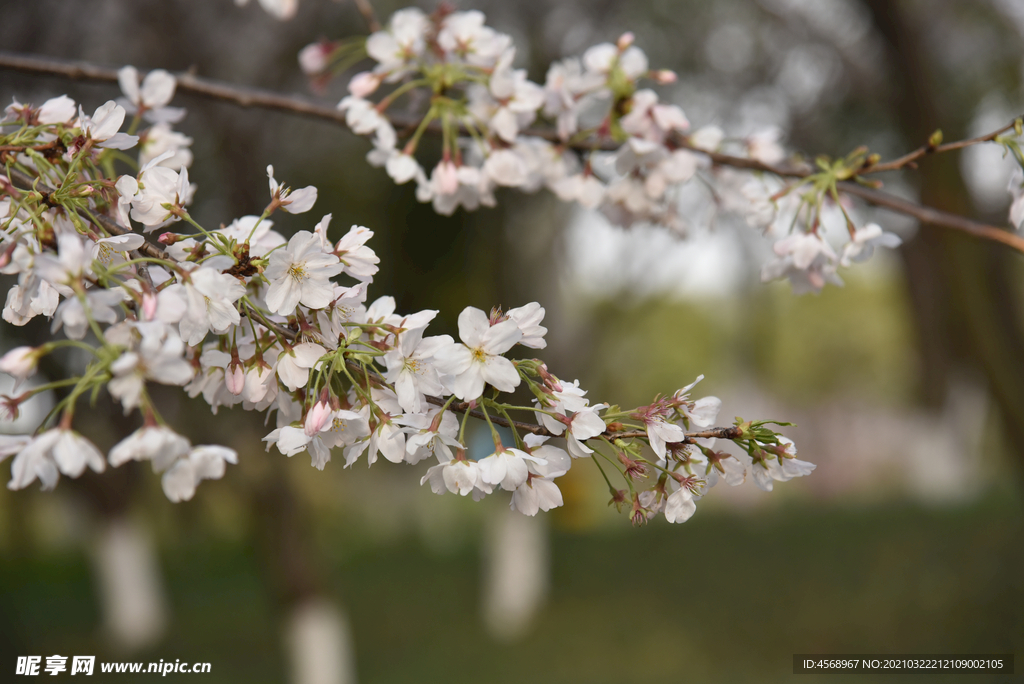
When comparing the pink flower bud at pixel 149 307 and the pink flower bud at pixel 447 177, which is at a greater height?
the pink flower bud at pixel 447 177

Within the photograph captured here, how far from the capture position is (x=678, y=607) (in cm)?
519

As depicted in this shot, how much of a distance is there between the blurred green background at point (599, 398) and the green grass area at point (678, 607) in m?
0.02

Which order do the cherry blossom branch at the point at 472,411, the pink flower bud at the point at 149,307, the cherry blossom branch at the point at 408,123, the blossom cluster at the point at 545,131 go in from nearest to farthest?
the pink flower bud at the point at 149,307 → the cherry blossom branch at the point at 472,411 → the cherry blossom branch at the point at 408,123 → the blossom cluster at the point at 545,131

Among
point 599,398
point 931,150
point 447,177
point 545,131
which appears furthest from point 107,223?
point 599,398

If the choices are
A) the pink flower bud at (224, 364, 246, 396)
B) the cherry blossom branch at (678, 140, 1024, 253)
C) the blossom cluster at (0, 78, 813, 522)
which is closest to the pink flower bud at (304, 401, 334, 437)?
the blossom cluster at (0, 78, 813, 522)

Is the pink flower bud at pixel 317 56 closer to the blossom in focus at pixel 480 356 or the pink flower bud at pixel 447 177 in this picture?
the pink flower bud at pixel 447 177

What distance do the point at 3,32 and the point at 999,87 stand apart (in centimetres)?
679

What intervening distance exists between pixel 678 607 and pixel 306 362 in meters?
5.06

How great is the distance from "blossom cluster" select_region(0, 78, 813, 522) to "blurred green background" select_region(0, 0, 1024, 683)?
1.87m

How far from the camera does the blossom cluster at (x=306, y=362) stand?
2.17 feet

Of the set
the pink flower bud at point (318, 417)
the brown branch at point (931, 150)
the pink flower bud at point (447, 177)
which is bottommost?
the pink flower bud at point (318, 417)

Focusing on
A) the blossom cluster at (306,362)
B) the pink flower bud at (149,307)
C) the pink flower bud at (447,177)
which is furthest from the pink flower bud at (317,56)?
the pink flower bud at (149,307)

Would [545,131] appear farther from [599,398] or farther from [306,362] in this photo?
[599,398]

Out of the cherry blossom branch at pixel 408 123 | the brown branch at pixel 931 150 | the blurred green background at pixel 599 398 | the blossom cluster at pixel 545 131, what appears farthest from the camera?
the blurred green background at pixel 599 398
